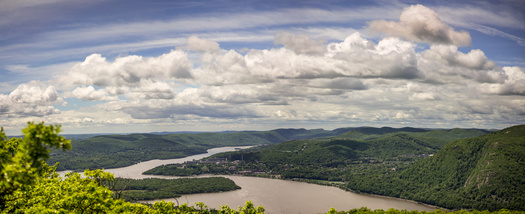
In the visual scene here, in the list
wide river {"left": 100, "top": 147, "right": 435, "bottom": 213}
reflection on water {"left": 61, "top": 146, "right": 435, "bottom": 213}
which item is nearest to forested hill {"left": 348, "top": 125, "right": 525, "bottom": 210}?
wide river {"left": 100, "top": 147, "right": 435, "bottom": 213}

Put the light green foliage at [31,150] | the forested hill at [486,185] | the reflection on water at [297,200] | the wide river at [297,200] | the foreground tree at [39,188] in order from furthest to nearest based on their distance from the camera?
the forested hill at [486,185], the reflection on water at [297,200], the wide river at [297,200], the foreground tree at [39,188], the light green foliage at [31,150]

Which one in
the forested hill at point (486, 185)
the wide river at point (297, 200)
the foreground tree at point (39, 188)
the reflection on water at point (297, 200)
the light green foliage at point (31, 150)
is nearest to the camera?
the light green foliage at point (31, 150)

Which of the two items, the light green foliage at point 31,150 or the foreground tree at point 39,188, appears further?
the foreground tree at point 39,188

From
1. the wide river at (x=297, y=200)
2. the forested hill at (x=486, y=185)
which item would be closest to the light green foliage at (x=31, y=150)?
the wide river at (x=297, y=200)

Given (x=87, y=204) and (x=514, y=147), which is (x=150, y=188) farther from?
(x=514, y=147)

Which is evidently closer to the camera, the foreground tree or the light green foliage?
the light green foliage

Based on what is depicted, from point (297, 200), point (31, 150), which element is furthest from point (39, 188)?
point (297, 200)

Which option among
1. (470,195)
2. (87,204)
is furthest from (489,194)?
(87,204)

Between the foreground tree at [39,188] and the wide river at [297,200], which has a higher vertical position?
the foreground tree at [39,188]

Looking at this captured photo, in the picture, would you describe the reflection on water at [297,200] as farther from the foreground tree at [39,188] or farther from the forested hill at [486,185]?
the foreground tree at [39,188]

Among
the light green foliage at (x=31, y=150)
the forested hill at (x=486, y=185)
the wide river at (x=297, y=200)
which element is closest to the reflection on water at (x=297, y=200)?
the wide river at (x=297, y=200)

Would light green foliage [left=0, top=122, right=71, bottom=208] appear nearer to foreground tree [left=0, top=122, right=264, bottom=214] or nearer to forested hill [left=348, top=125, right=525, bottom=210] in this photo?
foreground tree [left=0, top=122, right=264, bottom=214]
